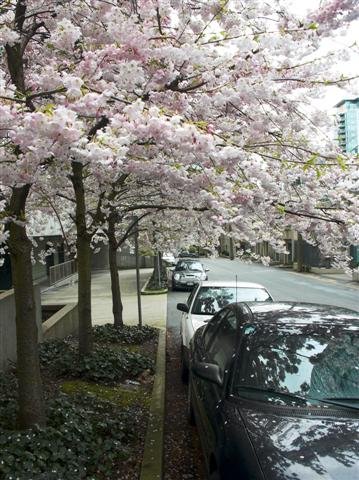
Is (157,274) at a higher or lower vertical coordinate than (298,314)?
Answer: lower

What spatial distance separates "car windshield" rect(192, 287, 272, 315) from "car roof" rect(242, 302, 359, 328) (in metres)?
3.35

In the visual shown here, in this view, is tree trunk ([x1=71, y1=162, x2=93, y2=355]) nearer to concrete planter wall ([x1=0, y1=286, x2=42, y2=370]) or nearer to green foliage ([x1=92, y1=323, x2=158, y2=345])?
concrete planter wall ([x1=0, y1=286, x2=42, y2=370])

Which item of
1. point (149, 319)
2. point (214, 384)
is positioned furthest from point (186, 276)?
point (214, 384)

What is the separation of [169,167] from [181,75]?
1.08m

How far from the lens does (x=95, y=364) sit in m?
7.73

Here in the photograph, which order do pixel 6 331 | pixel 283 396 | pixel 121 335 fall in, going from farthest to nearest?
1. pixel 121 335
2. pixel 6 331
3. pixel 283 396

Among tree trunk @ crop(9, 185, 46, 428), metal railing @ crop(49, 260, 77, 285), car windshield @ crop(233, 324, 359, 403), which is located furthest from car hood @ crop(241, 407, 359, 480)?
metal railing @ crop(49, 260, 77, 285)

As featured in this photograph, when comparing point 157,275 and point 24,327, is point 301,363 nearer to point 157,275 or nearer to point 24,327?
point 24,327

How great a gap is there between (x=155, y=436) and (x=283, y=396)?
7.32ft

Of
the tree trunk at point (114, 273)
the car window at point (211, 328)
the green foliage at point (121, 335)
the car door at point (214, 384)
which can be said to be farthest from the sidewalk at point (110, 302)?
the car door at point (214, 384)

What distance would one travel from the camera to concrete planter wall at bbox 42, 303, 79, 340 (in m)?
10.2

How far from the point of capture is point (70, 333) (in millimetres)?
12281

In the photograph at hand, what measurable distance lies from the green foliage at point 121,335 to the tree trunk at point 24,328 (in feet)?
19.1

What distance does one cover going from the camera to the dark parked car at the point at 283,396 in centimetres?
289
